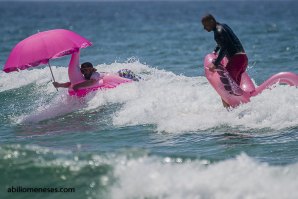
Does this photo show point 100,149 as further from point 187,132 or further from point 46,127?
point 46,127

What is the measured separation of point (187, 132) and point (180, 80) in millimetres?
4232

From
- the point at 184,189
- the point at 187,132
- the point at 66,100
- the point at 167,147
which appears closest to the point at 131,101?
the point at 66,100

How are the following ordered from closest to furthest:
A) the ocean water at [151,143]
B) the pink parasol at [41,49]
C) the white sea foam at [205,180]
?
the white sea foam at [205,180] → the ocean water at [151,143] → the pink parasol at [41,49]

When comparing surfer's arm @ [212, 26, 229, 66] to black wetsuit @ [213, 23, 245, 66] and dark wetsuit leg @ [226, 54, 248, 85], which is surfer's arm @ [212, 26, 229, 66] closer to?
black wetsuit @ [213, 23, 245, 66]

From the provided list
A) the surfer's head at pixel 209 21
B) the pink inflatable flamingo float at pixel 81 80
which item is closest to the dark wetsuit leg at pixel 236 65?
the surfer's head at pixel 209 21

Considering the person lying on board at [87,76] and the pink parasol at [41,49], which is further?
the person lying on board at [87,76]

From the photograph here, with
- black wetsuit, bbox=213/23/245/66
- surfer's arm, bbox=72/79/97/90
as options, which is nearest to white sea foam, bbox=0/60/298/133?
surfer's arm, bbox=72/79/97/90

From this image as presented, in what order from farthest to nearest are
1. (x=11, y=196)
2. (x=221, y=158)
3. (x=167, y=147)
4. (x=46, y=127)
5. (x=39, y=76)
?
(x=39, y=76) < (x=46, y=127) < (x=167, y=147) < (x=221, y=158) < (x=11, y=196)

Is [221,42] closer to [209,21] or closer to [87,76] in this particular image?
[209,21]

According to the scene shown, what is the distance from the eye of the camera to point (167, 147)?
728cm

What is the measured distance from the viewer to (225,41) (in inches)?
324

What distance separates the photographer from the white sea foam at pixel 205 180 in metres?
5.38

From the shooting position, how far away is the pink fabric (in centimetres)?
909

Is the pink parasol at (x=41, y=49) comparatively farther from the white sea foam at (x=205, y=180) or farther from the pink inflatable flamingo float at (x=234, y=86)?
the white sea foam at (x=205, y=180)
